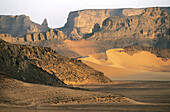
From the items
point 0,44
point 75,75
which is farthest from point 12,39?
point 0,44

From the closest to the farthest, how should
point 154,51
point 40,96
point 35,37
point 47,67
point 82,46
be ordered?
point 40,96 < point 47,67 < point 154,51 < point 82,46 < point 35,37

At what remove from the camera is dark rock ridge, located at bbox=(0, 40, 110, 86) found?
31.1m

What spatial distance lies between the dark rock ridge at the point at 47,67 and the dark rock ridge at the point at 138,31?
103m

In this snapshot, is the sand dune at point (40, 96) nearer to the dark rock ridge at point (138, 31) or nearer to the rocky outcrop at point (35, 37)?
the dark rock ridge at point (138, 31)

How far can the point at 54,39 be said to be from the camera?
15500 centimetres

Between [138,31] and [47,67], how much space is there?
386ft

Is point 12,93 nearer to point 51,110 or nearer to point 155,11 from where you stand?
point 51,110

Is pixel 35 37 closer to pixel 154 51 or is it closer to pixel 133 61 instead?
pixel 154 51

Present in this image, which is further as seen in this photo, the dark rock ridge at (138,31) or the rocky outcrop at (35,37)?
the rocky outcrop at (35,37)

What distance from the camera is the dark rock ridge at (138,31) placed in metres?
147

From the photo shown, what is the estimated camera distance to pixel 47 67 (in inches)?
1592

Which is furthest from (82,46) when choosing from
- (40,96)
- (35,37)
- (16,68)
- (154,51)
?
(40,96)

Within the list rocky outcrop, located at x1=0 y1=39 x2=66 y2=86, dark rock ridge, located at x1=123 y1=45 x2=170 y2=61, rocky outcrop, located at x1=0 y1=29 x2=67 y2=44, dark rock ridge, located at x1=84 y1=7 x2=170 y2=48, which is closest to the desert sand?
dark rock ridge, located at x1=84 y1=7 x2=170 y2=48

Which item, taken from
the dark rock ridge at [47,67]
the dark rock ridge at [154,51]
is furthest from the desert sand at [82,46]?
the dark rock ridge at [47,67]
